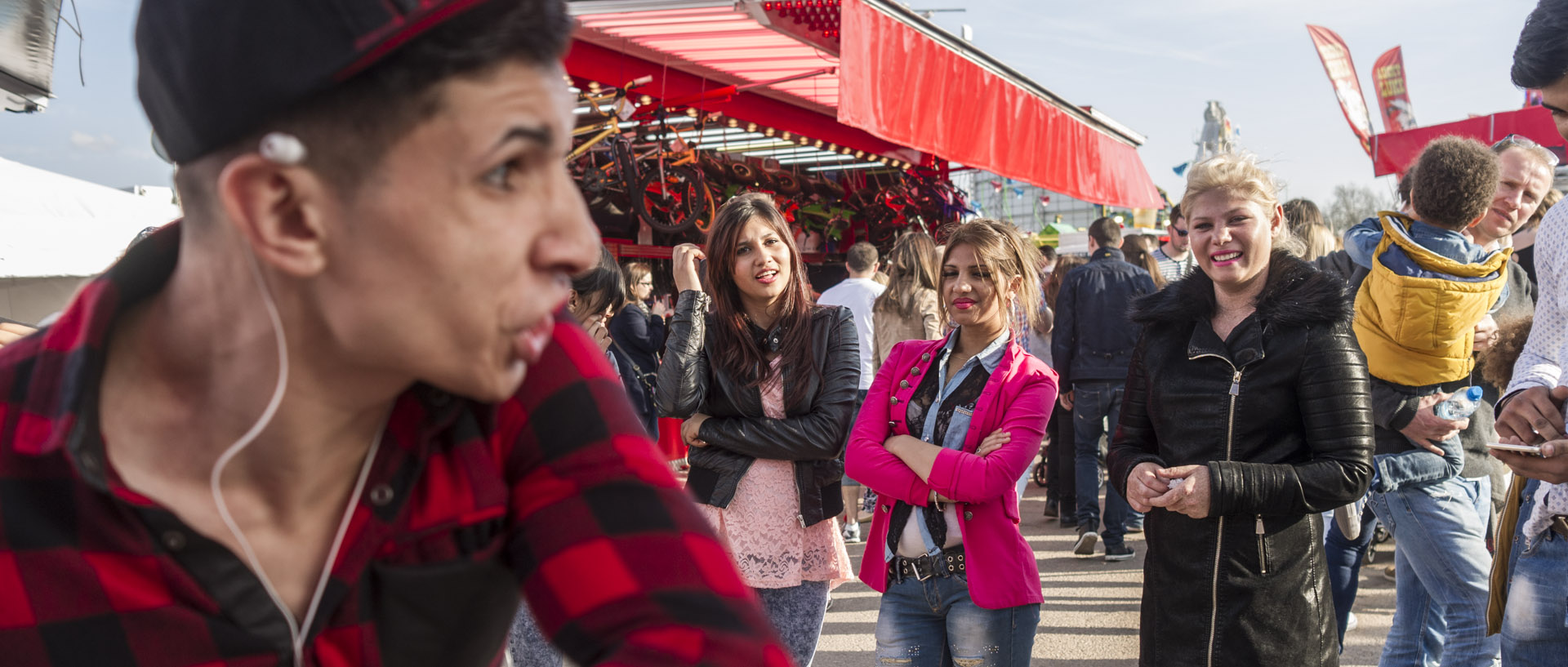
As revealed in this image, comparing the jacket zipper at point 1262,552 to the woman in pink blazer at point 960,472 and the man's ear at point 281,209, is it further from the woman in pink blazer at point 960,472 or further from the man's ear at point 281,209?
the man's ear at point 281,209

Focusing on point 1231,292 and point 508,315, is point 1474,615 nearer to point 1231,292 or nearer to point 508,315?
point 1231,292

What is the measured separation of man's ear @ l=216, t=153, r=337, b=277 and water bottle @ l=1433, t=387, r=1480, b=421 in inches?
145

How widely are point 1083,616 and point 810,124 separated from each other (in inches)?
239

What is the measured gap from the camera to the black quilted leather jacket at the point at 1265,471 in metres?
2.45

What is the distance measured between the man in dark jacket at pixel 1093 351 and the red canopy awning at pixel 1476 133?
106 inches

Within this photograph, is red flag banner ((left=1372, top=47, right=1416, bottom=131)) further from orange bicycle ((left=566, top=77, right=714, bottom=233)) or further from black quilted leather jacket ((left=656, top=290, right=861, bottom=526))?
black quilted leather jacket ((left=656, top=290, right=861, bottom=526))

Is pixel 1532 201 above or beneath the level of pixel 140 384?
beneath

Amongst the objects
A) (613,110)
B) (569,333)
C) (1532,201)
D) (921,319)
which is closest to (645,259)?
(613,110)

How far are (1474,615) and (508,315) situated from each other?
3.56 m

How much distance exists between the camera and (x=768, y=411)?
317 cm

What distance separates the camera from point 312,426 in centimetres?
86

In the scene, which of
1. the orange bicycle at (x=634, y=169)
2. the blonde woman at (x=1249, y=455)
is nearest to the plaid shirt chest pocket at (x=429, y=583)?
the blonde woman at (x=1249, y=455)

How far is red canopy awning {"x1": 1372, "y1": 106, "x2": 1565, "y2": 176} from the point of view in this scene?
28.5 ft

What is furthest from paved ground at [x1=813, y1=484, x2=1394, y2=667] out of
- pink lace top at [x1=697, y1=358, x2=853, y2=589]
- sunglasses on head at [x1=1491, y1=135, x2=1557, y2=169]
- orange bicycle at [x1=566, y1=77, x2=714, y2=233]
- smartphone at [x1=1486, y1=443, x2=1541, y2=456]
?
orange bicycle at [x1=566, y1=77, x2=714, y2=233]
